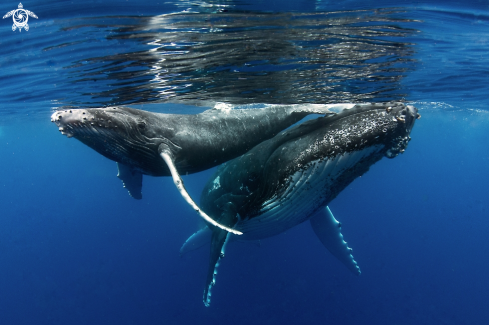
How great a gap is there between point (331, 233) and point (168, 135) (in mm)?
7478

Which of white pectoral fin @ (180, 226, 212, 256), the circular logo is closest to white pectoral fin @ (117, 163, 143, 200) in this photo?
the circular logo

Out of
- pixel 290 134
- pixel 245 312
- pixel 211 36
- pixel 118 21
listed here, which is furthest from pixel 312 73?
pixel 245 312

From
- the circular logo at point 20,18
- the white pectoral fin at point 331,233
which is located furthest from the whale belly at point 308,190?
the circular logo at point 20,18

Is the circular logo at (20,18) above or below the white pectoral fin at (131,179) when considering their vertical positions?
above

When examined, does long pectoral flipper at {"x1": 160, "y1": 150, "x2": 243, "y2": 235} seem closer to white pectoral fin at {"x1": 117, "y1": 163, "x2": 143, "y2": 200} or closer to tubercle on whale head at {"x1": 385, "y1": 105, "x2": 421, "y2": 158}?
white pectoral fin at {"x1": 117, "y1": 163, "x2": 143, "y2": 200}

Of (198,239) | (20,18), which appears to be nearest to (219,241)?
(198,239)

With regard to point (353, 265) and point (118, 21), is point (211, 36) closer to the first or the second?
point (118, 21)

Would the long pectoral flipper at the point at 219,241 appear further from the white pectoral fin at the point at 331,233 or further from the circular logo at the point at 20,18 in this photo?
the circular logo at the point at 20,18

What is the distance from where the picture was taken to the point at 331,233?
37.2 feet

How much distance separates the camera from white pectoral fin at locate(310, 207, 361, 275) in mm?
11016

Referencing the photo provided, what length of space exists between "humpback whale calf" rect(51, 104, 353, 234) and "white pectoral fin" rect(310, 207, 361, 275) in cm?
418

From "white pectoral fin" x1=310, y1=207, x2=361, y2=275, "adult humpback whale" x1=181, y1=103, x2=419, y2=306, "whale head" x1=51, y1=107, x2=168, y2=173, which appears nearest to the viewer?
"adult humpback whale" x1=181, y1=103, x2=419, y2=306

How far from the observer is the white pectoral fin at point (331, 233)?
36.1 ft

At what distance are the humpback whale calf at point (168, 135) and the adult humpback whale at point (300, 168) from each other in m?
0.76
